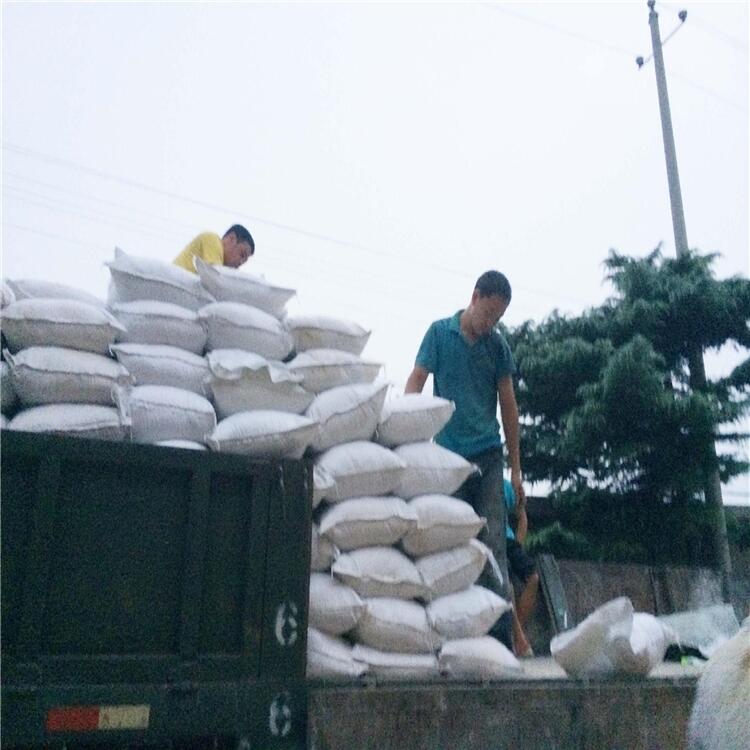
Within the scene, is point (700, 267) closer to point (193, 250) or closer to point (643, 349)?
point (643, 349)

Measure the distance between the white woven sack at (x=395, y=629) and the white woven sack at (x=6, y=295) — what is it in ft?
4.56

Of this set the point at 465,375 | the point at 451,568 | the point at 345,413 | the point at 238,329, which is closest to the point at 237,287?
the point at 238,329

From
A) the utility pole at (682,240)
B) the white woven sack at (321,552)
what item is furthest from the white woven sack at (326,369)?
the utility pole at (682,240)

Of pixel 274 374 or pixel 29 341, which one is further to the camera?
pixel 274 374

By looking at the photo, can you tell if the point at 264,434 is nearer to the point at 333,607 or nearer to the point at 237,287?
the point at 333,607

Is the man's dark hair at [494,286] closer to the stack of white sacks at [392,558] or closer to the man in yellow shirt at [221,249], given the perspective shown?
the stack of white sacks at [392,558]

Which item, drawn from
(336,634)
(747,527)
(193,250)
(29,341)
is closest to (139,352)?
(29,341)

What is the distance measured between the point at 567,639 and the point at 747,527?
878 centimetres

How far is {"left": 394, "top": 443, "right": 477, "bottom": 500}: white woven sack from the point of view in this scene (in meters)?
2.99

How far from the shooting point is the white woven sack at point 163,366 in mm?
2656

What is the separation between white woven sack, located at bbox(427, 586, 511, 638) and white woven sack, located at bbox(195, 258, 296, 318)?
1.18m

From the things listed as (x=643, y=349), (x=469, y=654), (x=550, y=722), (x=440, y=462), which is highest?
(x=643, y=349)

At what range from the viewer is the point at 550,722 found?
2494mm

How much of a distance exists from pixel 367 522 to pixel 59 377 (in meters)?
1.00
